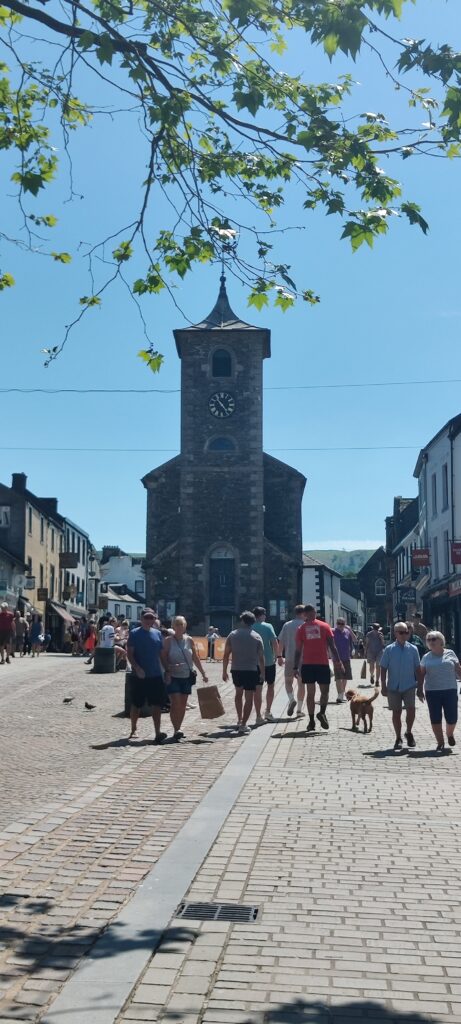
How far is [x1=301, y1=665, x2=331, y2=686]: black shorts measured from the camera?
13.5 metres

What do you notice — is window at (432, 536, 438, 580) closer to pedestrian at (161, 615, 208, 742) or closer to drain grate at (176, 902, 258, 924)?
pedestrian at (161, 615, 208, 742)

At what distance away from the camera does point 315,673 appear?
13.6 metres

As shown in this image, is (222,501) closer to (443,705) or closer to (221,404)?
(221,404)

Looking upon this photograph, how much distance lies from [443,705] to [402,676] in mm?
589

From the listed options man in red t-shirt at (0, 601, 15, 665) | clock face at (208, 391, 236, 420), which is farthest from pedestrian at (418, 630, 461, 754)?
clock face at (208, 391, 236, 420)

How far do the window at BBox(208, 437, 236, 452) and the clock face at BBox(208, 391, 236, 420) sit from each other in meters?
1.20

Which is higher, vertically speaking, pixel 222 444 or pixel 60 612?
pixel 222 444

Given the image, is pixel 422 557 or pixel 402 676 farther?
pixel 422 557

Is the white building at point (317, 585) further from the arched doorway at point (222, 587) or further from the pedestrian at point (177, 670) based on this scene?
the pedestrian at point (177, 670)

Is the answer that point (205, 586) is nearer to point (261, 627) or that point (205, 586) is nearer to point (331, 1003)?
point (261, 627)

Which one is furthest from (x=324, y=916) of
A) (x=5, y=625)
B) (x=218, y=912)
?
(x=5, y=625)

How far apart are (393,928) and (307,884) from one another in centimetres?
91

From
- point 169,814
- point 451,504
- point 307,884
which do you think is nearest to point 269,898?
point 307,884

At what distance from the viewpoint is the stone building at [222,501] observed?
51.8 meters
